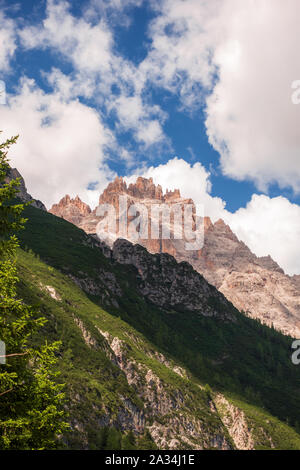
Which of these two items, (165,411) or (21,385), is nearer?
(21,385)

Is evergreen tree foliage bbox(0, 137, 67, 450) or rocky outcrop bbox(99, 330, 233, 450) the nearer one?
evergreen tree foliage bbox(0, 137, 67, 450)

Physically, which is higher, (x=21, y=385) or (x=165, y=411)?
(x=21, y=385)

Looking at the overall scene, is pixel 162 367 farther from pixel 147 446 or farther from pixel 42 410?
pixel 42 410

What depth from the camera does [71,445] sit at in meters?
102

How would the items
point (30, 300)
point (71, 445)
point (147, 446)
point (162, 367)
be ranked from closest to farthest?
point (71, 445) < point (147, 446) < point (30, 300) < point (162, 367)

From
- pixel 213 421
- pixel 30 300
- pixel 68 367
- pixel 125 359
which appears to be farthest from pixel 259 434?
pixel 30 300

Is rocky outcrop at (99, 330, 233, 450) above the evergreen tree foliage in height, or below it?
below

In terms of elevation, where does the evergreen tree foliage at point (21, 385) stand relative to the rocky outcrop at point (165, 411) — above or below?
above

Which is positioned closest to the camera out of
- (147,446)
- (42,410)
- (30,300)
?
(42,410)

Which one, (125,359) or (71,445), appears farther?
(125,359)

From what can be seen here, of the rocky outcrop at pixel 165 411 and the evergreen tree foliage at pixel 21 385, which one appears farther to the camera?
the rocky outcrop at pixel 165 411
